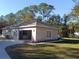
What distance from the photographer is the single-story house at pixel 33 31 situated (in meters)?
31.5

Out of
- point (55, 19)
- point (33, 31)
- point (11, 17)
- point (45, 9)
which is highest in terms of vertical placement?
point (45, 9)

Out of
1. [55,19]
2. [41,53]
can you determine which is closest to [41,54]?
[41,53]

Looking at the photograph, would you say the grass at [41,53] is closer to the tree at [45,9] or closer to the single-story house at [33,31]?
the single-story house at [33,31]

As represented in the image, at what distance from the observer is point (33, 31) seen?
1241 inches

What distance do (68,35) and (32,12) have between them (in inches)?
689

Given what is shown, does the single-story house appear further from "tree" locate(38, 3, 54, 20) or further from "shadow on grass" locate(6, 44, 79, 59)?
"tree" locate(38, 3, 54, 20)

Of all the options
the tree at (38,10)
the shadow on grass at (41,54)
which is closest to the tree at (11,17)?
the tree at (38,10)

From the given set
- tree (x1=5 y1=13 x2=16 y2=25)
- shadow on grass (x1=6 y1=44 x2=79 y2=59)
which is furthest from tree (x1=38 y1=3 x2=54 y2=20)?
shadow on grass (x1=6 y1=44 x2=79 y2=59)

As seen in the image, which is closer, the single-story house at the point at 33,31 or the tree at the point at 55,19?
the single-story house at the point at 33,31

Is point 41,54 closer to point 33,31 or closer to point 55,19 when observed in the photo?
point 33,31

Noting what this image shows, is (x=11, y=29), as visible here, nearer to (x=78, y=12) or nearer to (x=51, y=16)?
(x=78, y=12)

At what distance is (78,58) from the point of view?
1406cm

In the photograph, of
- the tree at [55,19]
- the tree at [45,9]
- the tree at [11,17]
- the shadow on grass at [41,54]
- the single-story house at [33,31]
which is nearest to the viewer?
the shadow on grass at [41,54]

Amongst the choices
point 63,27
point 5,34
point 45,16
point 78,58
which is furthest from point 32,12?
point 78,58
